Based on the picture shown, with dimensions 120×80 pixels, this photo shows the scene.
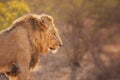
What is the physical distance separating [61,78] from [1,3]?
29.6 ft

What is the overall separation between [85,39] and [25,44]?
56.5 feet

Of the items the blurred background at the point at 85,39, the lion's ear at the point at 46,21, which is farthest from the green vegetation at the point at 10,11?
the blurred background at the point at 85,39

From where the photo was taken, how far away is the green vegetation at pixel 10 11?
38.8 ft

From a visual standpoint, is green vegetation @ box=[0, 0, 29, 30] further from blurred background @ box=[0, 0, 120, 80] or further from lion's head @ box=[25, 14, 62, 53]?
blurred background @ box=[0, 0, 120, 80]

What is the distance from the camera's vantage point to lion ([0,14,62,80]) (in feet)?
23.2

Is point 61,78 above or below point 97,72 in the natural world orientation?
below

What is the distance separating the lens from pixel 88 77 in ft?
76.7

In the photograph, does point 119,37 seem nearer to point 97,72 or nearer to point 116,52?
point 116,52

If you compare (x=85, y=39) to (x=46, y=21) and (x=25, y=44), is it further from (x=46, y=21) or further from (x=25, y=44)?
(x=25, y=44)

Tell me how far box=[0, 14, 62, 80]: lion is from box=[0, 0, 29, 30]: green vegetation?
404cm

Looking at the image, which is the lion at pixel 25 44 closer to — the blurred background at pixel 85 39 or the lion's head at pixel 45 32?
the lion's head at pixel 45 32

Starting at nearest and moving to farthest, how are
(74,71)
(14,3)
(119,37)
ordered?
(14,3)
(74,71)
(119,37)

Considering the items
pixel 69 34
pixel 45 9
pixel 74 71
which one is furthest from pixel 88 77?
pixel 45 9

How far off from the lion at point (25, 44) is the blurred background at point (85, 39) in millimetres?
13799
